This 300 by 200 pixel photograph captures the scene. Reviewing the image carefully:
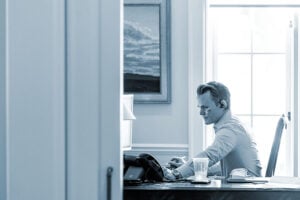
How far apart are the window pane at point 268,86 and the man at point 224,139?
Result: 64.1 inches

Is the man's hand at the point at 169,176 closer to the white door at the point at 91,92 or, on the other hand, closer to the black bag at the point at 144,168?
the black bag at the point at 144,168

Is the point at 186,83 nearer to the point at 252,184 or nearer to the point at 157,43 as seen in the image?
the point at 157,43

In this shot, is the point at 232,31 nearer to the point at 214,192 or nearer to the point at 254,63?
the point at 254,63

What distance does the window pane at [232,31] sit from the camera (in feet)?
16.1

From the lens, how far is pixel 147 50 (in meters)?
4.80

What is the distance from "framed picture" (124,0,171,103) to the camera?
15.7 feet

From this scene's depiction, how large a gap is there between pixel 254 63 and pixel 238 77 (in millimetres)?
203

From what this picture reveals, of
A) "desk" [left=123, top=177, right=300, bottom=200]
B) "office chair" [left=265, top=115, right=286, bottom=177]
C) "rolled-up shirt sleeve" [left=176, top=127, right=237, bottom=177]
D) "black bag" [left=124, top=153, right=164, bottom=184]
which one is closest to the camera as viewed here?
"desk" [left=123, top=177, right=300, bottom=200]

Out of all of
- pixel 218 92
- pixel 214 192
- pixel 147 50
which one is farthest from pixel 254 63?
pixel 214 192

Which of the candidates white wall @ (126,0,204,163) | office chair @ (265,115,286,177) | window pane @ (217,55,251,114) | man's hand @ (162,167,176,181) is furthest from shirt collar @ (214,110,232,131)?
window pane @ (217,55,251,114)

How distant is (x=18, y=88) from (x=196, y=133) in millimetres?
3355

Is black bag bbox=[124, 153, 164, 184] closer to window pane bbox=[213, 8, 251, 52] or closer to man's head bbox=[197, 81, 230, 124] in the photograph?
man's head bbox=[197, 81, 230, 124]

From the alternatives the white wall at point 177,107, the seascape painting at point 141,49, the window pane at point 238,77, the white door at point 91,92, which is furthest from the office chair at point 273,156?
the white door at point 91,92

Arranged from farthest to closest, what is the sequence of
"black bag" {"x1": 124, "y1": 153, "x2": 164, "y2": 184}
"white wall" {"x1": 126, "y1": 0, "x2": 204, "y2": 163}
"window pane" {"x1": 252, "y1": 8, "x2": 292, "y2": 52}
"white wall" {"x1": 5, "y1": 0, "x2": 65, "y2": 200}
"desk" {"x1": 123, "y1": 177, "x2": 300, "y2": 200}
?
"window pane" {"x1": 252, "y1": 8, "x2": 292, "y2": 52}, "white wall" {"x1": 126, "y1": 0, "x2": 204, "y2": 163}, "black bag" {"x1": 124, "y1": 153, "x2": 164, "y2": 184}, "desk" {"x1": 123, "y1": 177, "x2": 300, "y2": 200}, "white wall" {"x1": 5, "y1": 0, "x2": 65, "y2": 200}
